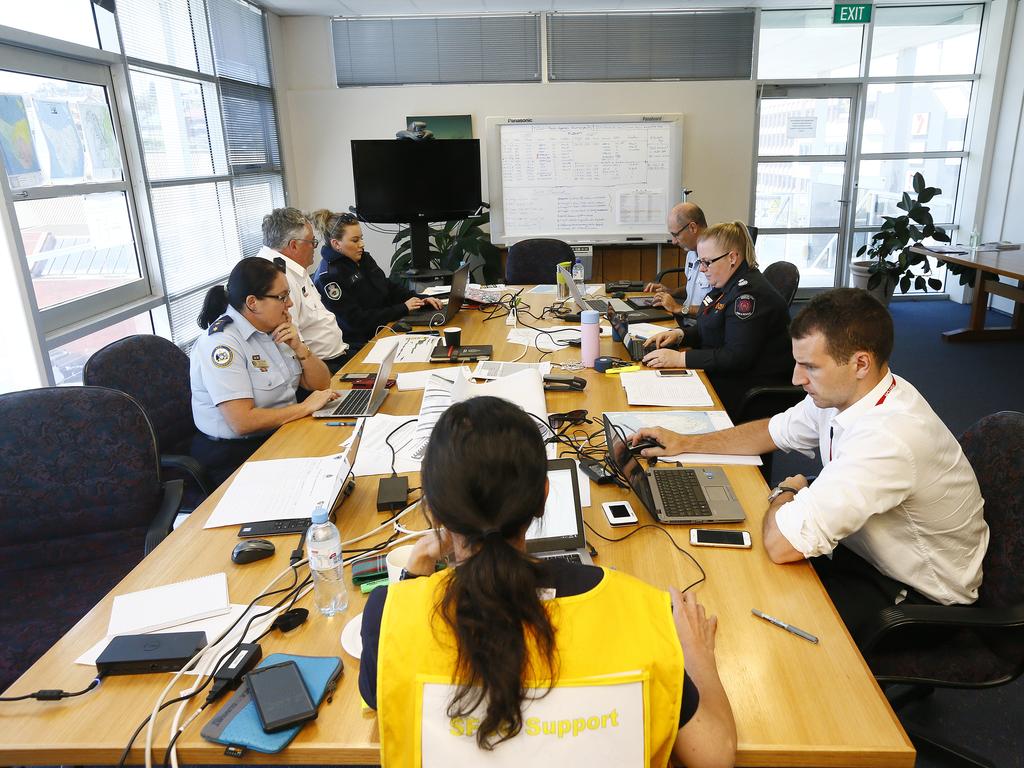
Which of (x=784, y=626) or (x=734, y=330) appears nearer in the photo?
(x=784, y=626)

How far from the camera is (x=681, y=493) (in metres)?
1.61

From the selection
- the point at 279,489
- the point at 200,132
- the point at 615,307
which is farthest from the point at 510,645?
the point at 200,132

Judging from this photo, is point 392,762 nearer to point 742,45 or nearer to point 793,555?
point 793,555

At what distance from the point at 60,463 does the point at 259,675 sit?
1.19 meters

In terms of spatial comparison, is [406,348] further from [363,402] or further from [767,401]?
[767,401]

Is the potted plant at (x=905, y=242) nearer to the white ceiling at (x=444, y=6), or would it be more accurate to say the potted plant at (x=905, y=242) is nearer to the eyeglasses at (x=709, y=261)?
the white ceiling at (x=444, y=6)

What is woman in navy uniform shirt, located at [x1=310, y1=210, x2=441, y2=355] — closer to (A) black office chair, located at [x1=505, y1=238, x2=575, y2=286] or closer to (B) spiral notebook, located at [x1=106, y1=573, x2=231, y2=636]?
(A) black office chair, located at [x1=505, y1=238, x2=575, y2=286]

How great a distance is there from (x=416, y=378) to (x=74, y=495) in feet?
3.80

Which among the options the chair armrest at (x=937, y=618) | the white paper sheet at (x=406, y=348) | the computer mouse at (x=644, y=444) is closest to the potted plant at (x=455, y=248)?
the white paper sheet at (x=406, y=348)

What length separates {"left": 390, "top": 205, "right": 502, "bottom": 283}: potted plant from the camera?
587 centimetres

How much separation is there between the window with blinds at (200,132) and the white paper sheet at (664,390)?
9.63ft

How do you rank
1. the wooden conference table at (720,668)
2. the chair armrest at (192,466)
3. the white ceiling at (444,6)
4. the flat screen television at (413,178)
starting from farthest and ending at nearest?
the white ceiling at (444,6) < the flat screen television at (413,178) < the chair armrest at (192,466) < the wooden conference table at (720,668)

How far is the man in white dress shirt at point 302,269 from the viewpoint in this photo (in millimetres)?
3318

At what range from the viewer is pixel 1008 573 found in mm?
1455
